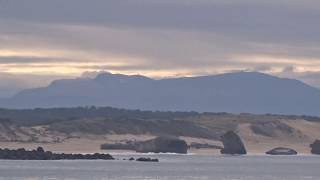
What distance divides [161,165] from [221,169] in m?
9.90

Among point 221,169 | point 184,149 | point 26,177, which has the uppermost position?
point 184,149

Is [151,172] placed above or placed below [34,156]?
below

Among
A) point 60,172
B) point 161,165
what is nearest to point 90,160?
point 161,165

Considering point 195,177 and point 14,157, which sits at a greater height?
point 14,157

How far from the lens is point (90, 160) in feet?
566

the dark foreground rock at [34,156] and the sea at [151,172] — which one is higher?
the dark foreground rock at [34,156]

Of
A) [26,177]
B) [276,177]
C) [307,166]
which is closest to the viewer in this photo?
[26,177]

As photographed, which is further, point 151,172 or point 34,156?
point 34,156

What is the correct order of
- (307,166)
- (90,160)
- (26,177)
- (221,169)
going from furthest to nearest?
(90,160), (307,166), (221,169), (26,177)

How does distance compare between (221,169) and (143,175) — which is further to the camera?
(221,169)

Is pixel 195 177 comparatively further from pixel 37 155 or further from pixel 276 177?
pixel 37 155

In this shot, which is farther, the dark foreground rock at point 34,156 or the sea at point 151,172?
the dark foreground rock at point 34,156

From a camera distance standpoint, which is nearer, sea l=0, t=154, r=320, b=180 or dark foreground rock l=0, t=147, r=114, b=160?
sea l=0, t=154, r=320, b=180

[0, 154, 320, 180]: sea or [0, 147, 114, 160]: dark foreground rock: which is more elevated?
[0, 147, 114, 160]: dark foreground rock
